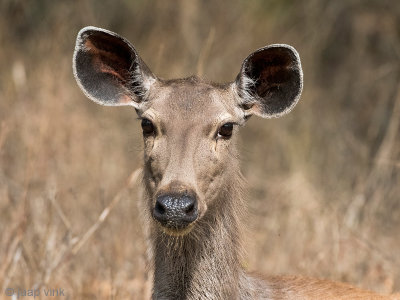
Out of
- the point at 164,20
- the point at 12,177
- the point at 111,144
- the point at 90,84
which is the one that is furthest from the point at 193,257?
the point at 164,20

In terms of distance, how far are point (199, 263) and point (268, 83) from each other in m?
1.42

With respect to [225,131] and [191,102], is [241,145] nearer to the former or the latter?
[225,131]

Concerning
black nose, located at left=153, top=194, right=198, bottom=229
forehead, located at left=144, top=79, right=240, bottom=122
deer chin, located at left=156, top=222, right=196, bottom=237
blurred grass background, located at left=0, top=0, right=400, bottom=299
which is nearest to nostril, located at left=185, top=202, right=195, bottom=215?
black nose, located at left=153, top=194, right=198, bottom=229

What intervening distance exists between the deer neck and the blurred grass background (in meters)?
0.47

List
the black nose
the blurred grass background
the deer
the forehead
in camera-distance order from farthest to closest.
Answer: the blurred grass background
the forehead
the deer
the black nose

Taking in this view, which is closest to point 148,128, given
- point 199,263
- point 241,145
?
point 199,263

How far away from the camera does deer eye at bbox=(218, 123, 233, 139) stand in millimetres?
5418

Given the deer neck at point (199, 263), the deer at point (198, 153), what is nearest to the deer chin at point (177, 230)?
the deer at point (198, 153)

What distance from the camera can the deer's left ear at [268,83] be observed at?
564 cm

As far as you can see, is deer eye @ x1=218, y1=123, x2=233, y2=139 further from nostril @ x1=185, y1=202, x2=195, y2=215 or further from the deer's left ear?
nostril @ x1=185, y1=202, x2=195, y2=215

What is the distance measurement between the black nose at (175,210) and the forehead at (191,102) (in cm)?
76

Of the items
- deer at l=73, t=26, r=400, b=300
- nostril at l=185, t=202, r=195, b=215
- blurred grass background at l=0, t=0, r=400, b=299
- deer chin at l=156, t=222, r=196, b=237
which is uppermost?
blurred grass background at l=0, t=0, r=400, b=299

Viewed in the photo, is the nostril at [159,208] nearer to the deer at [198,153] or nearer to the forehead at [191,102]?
the deer at [198,153]

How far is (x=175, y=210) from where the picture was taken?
15.4ft
